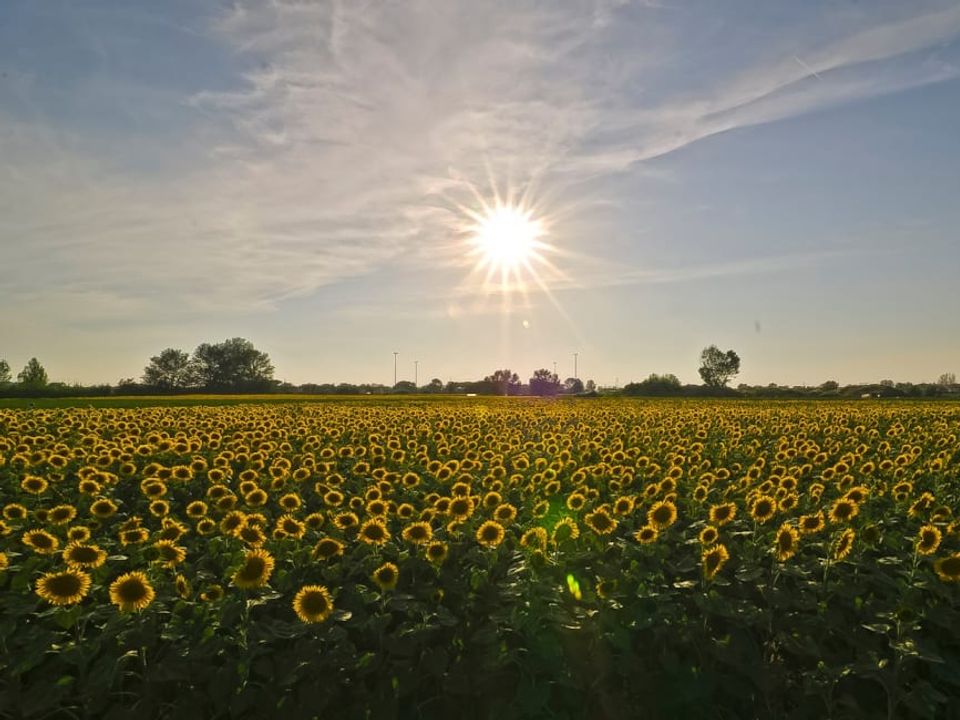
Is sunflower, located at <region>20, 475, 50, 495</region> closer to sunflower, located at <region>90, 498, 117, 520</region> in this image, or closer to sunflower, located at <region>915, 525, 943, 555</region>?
sunflower, located at <region>90, 498, 117, 520</region>

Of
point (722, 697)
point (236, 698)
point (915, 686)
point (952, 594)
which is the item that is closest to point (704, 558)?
point (722, 697)

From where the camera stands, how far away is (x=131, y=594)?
500 centimetres

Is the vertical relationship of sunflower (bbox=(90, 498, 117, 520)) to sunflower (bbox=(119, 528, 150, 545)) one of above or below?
above

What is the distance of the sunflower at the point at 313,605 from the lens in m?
4.97

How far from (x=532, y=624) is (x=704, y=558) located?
1.58m

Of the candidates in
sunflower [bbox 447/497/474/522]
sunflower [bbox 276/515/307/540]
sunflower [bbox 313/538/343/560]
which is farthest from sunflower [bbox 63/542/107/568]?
sunflower [bbox 447/497/474/522]

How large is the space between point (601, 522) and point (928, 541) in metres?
2.74

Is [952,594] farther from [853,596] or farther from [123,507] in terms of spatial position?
[123,507]

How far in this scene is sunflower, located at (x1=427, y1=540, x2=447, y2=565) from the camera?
20.0ft

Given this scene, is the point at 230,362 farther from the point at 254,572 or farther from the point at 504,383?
the point at 254,572

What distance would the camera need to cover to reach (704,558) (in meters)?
5.70

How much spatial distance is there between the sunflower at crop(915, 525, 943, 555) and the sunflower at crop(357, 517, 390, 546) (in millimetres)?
4560

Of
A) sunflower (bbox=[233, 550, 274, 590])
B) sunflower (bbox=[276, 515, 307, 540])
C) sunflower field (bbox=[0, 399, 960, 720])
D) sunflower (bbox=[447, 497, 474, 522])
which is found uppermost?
sunflower (bbox=[447, 497, 474, 522])

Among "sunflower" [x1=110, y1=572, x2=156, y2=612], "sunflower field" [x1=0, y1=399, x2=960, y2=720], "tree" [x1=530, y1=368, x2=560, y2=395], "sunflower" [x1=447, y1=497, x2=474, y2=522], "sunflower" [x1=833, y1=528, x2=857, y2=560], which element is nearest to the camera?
"sunflower field" [x1=0, y1=399, x2=960, y2=720]
